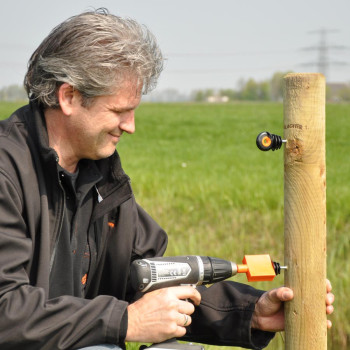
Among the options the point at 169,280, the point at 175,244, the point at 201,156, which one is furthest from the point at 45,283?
the point at 201,156

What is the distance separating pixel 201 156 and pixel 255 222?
4.76 m

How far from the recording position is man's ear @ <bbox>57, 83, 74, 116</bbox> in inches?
105

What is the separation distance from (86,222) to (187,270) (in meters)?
0.52

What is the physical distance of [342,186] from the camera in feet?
25.9

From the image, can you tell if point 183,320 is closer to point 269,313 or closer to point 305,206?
point 269,313

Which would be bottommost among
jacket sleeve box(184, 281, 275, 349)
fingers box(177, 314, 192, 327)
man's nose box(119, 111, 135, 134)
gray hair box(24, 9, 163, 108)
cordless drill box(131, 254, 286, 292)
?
jacket sleeve box(184, 281, 275, 349)

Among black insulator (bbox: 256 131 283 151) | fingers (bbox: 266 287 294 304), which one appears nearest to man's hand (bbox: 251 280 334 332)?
fingers (bbox: 266 287 294 304)

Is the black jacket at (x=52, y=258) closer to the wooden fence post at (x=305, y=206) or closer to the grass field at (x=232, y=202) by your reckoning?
the wooden fence post at (x=305, y=206)

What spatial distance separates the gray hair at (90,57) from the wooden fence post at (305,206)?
60 centimetres

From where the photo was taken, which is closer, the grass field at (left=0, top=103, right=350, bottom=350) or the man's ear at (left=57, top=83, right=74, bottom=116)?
the man's ear at (left=57, top=83, right=74, bottom=116)

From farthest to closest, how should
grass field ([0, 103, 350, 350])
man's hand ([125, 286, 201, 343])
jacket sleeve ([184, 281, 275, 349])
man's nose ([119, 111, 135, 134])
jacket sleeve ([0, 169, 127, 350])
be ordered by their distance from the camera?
grass field ([0, 103, 350, 350]) → jacket sleeve ([184, 281, 275, 349]) → man's nose ([119, 111, 135, 134]) → man's hand ([125, 286, 201, 343]) → jacket sleeve ([0, 169, 127, 350])

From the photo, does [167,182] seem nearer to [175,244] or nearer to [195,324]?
[175,244]

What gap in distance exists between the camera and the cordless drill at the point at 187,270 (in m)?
2.55

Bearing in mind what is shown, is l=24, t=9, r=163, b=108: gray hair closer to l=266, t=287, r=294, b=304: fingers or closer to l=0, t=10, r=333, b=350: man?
l=0, t=10, r=333, b=350: man
